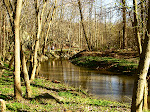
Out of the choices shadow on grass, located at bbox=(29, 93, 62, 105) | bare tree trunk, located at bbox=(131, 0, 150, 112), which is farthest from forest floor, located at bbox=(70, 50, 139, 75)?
bare tree trunk, located at bbox=(131, 0, 150, 112)

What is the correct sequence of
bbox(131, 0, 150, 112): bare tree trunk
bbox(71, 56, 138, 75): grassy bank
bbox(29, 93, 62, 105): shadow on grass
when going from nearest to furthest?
bbox(131, 0, 150, 112): bare tree trunk
bbox(29, 93, 62, 105): shadow on grass
bbox(71, 56, 138, 75): grassy bank

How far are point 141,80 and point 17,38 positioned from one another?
164 inches

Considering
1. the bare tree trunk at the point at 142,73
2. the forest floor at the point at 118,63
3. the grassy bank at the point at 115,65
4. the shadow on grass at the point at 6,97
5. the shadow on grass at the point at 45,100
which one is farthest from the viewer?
the forest floor at the point at 118,63

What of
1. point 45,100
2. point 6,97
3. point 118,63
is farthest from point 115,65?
point 6,97

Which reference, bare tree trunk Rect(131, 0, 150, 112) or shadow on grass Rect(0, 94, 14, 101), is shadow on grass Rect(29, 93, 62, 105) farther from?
bare tree trunk Rect(131, 0, 150, 112)

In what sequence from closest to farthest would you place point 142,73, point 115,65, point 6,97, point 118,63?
point 142,73, point 6,97, point 115,65, point 118,63

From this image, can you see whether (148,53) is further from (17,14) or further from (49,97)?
(17,14)

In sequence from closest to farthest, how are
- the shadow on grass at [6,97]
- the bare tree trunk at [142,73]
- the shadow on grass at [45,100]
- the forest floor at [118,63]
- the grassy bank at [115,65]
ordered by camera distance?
the bare tree trunk at [142,73], the shadow on grass at [45,100], the shadow on grass at [6,97], the grassy bank at [115,65], the forest floor at [118,63]

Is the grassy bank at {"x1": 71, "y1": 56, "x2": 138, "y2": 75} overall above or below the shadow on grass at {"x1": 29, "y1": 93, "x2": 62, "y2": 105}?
above

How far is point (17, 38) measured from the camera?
5.88m

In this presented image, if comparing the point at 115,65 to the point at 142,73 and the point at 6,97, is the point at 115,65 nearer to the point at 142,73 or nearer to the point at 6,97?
the point at 6,97

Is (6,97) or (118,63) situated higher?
(118,63)

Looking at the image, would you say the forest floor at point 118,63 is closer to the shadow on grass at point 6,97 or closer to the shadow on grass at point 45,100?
the shadow on grass at point 45,100

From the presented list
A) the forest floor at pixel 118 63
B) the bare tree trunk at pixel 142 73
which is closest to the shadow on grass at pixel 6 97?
the bare tree trunk at pixel 142 73
